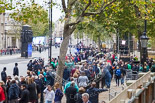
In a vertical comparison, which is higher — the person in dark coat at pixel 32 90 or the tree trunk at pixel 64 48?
the tree trunk at pixel 64 48

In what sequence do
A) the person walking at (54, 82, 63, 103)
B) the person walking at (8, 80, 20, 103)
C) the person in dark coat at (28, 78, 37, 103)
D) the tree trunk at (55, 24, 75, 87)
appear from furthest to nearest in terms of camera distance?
A: the tree trunk at (55, 24, 75, 87) → the person in dark coat at (28, 78, 37, 103) → the person walking at (8, 80, 20, 103) → the person walking at (54, 82, 63, 103)

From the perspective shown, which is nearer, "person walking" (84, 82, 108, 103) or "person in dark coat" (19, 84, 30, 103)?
"person walking" (84, 82, 108, 103)

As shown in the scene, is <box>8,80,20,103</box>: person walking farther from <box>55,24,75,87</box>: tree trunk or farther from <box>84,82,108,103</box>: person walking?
<box>55,24,75,87</box>: tree trunk

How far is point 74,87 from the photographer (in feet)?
48.0

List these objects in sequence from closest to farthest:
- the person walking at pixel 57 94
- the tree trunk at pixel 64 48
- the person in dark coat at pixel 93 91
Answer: the person in dark coat at pixel 93 91 < the person walking at pixel 57 94 < the tree trunk at pixel 64 48

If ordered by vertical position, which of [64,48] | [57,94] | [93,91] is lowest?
[57,94]

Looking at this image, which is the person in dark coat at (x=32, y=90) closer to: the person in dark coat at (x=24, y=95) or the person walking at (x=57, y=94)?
the person in dark coat at (x=24, y=95)

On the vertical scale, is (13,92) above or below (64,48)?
below

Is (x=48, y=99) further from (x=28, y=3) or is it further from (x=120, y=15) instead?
(x=120, y=15)

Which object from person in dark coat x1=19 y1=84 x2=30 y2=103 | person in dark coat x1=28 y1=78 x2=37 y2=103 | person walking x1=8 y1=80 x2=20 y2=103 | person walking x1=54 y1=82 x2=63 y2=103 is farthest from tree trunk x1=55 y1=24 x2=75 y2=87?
person in dark coat x1=19 y1=84 x2=30 y2=103

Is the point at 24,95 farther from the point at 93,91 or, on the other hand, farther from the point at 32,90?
the point at 93,91

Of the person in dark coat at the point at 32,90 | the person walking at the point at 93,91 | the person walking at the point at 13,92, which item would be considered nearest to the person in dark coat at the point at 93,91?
the person walking at the point at 93,91

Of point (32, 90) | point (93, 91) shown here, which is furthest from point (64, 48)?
point (93, 91)

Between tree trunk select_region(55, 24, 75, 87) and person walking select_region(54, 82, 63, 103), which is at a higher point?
tree trunk select_region(55, 24, 75, 87)
